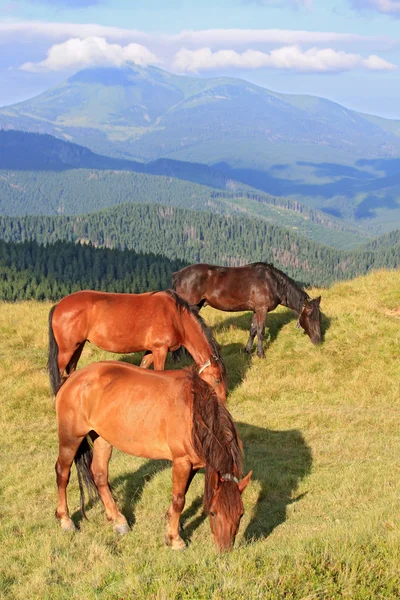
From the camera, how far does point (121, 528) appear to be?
28.3 feet

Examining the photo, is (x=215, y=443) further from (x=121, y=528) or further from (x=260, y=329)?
(x=260, y=329)

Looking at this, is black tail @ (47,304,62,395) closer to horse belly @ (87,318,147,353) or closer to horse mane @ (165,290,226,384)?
horse belly @ (87,318,147,353)

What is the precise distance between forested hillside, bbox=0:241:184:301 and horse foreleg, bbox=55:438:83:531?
128764 millimetres

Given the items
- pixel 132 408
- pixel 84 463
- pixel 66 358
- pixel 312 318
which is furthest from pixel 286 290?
pixel 132 408

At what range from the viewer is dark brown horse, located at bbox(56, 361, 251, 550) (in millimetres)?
7070

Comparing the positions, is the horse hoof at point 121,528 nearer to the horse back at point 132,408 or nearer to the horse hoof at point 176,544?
the horse hoof at point 176,544

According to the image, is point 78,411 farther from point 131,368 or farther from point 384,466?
point 384,466

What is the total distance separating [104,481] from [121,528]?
0.73 m

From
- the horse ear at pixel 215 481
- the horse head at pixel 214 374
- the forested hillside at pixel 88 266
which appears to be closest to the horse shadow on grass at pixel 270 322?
the horse head at pixel 214 374

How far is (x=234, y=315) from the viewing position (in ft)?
70.9

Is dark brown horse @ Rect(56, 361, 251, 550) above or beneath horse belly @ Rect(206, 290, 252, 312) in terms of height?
above

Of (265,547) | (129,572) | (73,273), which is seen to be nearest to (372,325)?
(265,547)

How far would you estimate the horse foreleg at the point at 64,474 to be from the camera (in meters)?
8.73

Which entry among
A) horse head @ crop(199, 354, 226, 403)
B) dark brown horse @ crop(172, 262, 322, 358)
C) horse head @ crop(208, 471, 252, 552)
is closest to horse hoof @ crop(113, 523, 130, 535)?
horse head @ crop(208, 471, 252, 552)
